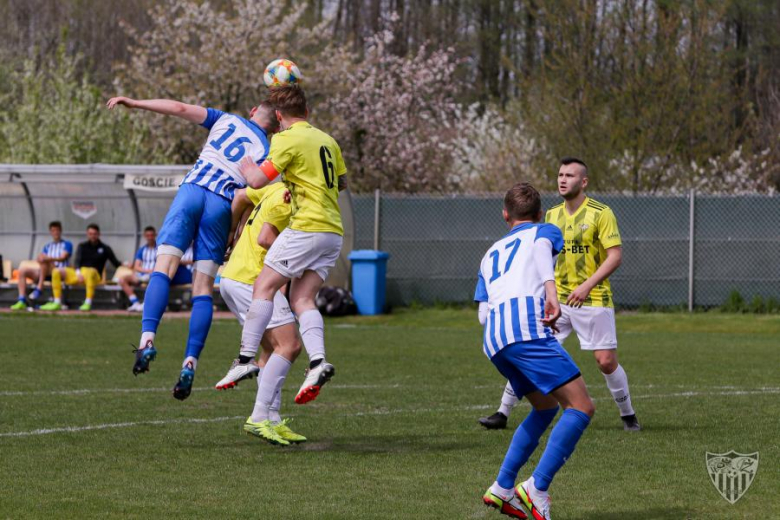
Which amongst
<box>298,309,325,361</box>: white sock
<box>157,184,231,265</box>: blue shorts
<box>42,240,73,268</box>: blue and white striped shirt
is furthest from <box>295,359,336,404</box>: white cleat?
<box>42,240,73,268</box>: blue and white striped shirt

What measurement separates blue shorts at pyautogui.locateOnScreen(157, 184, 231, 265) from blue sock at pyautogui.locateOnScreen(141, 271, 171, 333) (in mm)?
238

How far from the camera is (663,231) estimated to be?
71.3 feet

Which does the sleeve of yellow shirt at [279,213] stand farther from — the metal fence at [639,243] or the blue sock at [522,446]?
the metal fence at [639,243]

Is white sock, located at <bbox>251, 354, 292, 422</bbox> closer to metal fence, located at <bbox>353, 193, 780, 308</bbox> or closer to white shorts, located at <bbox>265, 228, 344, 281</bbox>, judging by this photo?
white shorts, located at <bbox>265, 228, 344, 281</bbox>

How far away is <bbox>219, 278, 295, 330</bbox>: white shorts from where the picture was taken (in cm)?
803

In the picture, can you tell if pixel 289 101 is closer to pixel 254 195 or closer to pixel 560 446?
pixel 254 195

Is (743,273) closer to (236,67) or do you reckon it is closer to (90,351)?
(90,351)

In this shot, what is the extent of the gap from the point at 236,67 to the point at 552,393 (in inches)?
1123

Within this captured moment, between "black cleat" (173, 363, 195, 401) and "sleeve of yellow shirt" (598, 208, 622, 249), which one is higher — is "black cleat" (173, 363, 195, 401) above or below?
below

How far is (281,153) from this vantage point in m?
7.42

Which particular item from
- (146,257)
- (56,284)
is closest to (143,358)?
(146,257)

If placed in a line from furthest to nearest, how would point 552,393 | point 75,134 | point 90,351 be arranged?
1. point 75,134
2. point 90,351
3. point 552,393

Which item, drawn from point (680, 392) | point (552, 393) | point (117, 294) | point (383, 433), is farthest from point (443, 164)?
point (552, 393)

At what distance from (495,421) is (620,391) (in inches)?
34.6
